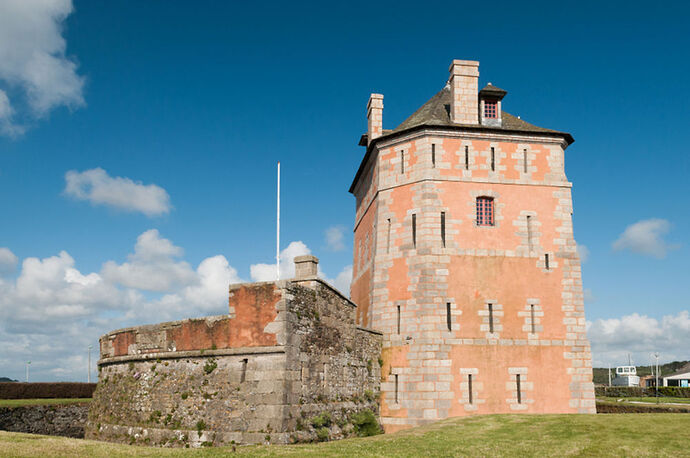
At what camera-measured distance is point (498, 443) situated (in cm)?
1548

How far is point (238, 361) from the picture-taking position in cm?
1698

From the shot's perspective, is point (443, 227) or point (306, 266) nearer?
point (306, 266)

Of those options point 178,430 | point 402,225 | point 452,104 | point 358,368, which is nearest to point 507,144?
point 452,104

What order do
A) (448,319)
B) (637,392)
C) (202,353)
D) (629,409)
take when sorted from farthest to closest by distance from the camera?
(637,392) → (629,409) → (448,319) → (202,353)

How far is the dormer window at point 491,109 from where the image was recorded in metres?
27.2

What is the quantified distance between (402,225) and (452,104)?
21.0 feet

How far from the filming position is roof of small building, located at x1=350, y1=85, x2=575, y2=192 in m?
26.0

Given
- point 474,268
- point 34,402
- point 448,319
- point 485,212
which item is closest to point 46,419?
point 34,402

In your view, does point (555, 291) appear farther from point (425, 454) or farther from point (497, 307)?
point (425, 454)

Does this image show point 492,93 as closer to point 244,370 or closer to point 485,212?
point 485,212

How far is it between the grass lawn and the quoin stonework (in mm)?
2903

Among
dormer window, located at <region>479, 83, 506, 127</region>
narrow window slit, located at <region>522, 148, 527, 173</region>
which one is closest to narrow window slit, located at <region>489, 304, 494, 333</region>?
narrow window slit, located at <region>522, 148, 527, 173</region>

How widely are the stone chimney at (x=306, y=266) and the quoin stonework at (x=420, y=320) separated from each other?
0.05 meters

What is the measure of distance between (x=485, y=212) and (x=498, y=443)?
12499mm
